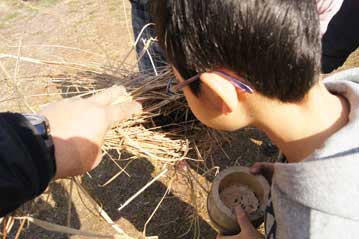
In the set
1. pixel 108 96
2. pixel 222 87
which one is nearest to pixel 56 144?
pixel 108 96

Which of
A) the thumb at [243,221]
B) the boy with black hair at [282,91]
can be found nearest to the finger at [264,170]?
the thumb at [243,221]

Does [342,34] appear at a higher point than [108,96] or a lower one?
lower

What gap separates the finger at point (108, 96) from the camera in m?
1.24

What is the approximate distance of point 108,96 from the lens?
130 cm

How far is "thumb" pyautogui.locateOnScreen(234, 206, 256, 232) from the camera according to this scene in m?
1.16

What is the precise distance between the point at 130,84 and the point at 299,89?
2.26 ft

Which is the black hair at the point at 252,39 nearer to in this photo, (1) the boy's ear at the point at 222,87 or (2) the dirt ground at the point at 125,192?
(1) the boy's ear at the point at 222,87

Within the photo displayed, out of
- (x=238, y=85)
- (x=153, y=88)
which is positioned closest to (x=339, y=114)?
(x=238, y=85)

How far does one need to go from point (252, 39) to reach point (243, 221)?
0.57 meters

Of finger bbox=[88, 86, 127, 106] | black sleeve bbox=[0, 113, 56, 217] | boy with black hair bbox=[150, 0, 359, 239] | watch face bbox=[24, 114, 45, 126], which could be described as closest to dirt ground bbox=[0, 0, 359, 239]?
finger bbox=[88, 86, 127, 106]

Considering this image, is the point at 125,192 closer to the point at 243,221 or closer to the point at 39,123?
the point at 243,221

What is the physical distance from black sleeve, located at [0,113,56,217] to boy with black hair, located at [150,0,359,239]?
369mm

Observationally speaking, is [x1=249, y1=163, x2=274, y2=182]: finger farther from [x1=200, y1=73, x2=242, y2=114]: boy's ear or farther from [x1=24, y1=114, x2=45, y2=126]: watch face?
[x1=24, y1=114, x2=45, y2=126]: watch face

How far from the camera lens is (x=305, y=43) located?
2.84ft
